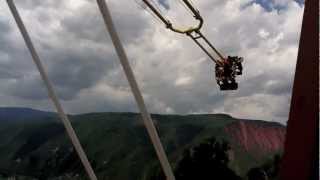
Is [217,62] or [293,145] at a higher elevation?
[217,62]

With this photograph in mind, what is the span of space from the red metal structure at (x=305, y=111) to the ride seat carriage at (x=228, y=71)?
173 ft

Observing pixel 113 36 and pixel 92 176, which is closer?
pixel 113 36

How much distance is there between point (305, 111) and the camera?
680 inches

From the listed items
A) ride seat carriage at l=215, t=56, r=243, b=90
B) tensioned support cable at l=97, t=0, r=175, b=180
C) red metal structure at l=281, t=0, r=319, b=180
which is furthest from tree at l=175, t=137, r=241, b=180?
tensioned support cable at l=97, t=0, r=175, b=180

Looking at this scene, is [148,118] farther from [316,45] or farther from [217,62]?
[217,62]

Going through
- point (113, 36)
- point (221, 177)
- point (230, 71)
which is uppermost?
point (230, 71)

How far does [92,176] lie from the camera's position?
1429 centimetres

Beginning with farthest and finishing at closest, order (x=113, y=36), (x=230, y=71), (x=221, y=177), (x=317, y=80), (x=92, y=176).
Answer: (x=221, y=177)
(x=230, y=71)
(x=317, y=80)
(x=92, y=176)
(x=113, y=36)

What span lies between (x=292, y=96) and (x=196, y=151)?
145 m

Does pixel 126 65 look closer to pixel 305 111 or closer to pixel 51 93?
pixel 51 93

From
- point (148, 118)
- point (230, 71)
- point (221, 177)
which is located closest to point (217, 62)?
point (230, 71)

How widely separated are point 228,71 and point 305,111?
5800cm

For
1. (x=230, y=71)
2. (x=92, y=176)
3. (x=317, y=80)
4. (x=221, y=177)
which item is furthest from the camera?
(x=221, y=177)

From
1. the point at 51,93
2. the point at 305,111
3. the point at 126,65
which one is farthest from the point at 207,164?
the point at 126,65
